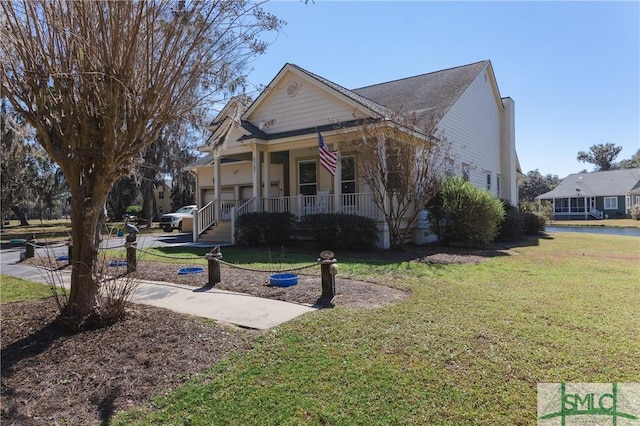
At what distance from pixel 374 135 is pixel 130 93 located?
8.59 m

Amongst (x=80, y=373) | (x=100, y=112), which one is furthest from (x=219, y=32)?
(x=80, y=373)

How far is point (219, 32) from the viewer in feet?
17.1

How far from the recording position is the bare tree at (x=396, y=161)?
12.3m

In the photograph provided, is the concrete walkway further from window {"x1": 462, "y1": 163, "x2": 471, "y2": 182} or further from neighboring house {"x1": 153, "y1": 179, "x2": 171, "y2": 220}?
neighboring house {"x1": 153, "y1": 179, "x2": 171, "y2": 220}

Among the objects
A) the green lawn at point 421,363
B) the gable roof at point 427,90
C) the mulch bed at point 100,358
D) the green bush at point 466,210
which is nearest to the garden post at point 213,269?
the mulch bed at point 100,358

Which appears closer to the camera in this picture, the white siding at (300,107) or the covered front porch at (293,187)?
the covered front porch at (293,187)

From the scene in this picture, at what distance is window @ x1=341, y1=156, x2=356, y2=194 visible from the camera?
15688 mm

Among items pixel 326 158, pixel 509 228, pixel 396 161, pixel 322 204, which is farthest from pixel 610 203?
pixel 326 158

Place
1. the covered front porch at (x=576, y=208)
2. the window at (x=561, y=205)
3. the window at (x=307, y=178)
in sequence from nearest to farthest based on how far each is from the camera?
the window at (x=307, y=178) < the covered front porch at (x=576, y=208) < the window at (x=561, y=205)

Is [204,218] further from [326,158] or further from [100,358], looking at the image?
[100,358]

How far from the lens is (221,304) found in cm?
612

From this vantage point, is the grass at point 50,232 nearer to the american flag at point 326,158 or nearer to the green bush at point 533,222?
the american flag at point 326,158

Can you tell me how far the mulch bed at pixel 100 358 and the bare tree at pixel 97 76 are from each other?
0.60 metres

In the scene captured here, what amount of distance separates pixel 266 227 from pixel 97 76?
10.1 metres
